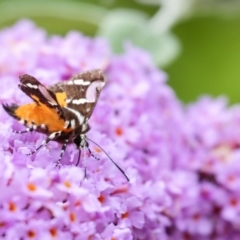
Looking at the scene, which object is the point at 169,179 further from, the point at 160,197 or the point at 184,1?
the point at 184,1

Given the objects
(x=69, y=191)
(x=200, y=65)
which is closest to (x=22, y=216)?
(x=69, y=191)

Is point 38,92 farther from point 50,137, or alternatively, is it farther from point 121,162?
point 121,162

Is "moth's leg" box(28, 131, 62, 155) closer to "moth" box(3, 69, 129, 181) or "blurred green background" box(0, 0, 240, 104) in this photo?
"moth" box(3, 69, 129, 181)

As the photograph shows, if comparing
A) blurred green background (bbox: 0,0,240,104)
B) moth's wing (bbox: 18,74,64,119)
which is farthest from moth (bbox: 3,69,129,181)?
blurred green background (bbox: 0,0,240,104)

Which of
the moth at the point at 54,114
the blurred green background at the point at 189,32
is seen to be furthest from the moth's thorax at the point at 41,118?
the blurred green background at the point at 189,32

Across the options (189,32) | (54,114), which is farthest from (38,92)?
(189,32)
